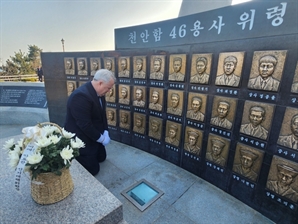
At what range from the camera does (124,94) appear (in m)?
3.70

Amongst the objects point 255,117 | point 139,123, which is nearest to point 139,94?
point 139,123

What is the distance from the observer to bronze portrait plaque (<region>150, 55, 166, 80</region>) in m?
2.99

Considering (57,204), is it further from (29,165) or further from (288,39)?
(288,39)

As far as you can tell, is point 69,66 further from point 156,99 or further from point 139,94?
point 156,99

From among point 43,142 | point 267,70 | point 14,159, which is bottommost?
point 14,159

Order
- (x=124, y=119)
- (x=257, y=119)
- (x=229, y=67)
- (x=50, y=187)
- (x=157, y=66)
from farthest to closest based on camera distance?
(x=124, y=119) < (x=157, y=66) < (x=229, y=67) < (x=257, y=119) < (x=50, y=187)

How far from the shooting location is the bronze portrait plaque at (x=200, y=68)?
2.42m

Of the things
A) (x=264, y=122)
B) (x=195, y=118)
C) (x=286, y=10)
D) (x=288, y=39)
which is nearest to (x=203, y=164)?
(x=195, y=118)

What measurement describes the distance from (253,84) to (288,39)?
56cm

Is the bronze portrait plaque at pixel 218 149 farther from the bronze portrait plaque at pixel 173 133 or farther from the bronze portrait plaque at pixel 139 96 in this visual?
the bronze portrait plaque at pixel 139 96

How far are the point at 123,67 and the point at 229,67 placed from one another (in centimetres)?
218

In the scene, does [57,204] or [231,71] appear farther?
[231,71]

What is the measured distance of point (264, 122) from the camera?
6.54ft

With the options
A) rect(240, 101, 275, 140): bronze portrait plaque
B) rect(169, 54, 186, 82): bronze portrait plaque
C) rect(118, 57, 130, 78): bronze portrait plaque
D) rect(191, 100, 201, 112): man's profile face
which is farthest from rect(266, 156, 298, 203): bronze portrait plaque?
rect(118, 57, 130, 78): bronze portrait plaque
